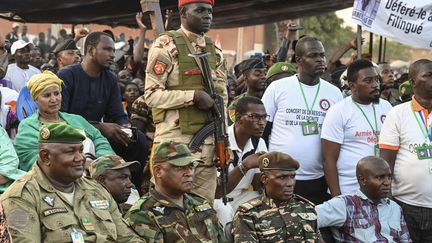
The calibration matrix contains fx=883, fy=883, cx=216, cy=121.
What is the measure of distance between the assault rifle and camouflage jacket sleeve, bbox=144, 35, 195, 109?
0.66 feet

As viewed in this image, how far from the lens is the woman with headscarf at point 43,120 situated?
256 inches

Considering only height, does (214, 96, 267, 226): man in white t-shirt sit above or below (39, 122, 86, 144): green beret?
below

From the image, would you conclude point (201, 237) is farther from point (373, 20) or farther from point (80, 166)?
→ point (373, 20)

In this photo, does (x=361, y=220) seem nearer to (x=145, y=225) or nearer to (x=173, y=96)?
(x=173, y=96)

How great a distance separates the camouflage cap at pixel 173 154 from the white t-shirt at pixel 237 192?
2.87 ft

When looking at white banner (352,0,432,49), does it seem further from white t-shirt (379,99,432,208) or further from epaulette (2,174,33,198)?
epaulette (2,174,33,198)

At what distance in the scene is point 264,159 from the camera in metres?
6.45

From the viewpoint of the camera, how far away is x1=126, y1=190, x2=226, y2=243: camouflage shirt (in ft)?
18.5

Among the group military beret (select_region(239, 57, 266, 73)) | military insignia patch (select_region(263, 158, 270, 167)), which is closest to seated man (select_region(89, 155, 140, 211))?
military insignia patch (select_region(263, 158, 270, 167))

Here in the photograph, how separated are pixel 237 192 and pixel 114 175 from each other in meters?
1.12

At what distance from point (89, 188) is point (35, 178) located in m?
0.40

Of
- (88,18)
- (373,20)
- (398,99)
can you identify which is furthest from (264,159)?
(88,18)

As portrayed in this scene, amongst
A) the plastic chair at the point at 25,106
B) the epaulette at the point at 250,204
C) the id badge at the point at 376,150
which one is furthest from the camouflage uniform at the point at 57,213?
the id badge at the point at 376,150

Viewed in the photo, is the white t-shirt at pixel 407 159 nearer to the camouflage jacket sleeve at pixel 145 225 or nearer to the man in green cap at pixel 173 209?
the man in green cap at pixel 173 209
